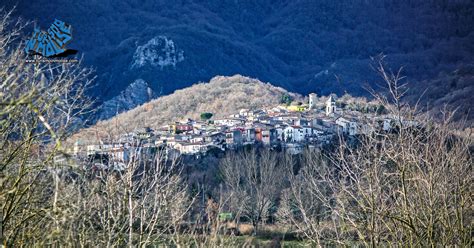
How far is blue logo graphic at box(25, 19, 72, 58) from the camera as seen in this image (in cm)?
1238

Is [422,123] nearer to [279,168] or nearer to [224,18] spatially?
[279,168]

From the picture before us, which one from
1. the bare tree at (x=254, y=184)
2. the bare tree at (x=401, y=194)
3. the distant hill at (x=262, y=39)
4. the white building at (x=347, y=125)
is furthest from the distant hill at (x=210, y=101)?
the bare tree at (x=401, y=194)

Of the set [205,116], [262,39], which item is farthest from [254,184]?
[262,39]

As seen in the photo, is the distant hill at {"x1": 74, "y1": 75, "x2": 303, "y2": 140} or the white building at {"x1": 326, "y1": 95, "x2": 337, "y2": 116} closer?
the white building at {"x1": 326, "y1": 95, "x2": 337, "y2": 116}

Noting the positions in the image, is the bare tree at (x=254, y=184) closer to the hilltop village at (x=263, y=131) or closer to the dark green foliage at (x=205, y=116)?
the hilltop village at (x=263, y=131)

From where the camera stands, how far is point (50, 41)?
13312 millimetres

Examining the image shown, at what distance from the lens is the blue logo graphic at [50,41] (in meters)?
12.4

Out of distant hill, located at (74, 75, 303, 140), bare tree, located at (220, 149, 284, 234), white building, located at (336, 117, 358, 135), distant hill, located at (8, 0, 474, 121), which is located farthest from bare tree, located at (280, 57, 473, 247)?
distant hill, located at (8, 0, 474, 121)

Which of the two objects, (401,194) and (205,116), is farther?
(205,116)

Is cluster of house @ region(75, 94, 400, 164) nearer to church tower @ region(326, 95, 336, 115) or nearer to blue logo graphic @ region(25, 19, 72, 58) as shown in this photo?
church tower @ region(326, 95, 336, 115)

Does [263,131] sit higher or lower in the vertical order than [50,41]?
higher

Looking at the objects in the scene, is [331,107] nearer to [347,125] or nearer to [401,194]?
[347,125]

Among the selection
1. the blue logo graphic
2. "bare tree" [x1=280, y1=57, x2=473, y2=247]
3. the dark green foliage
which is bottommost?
"bare tree" [x1=280, y1=57, x2=473, y2=247]

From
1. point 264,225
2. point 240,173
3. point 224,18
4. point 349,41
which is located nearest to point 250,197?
point 264,225
